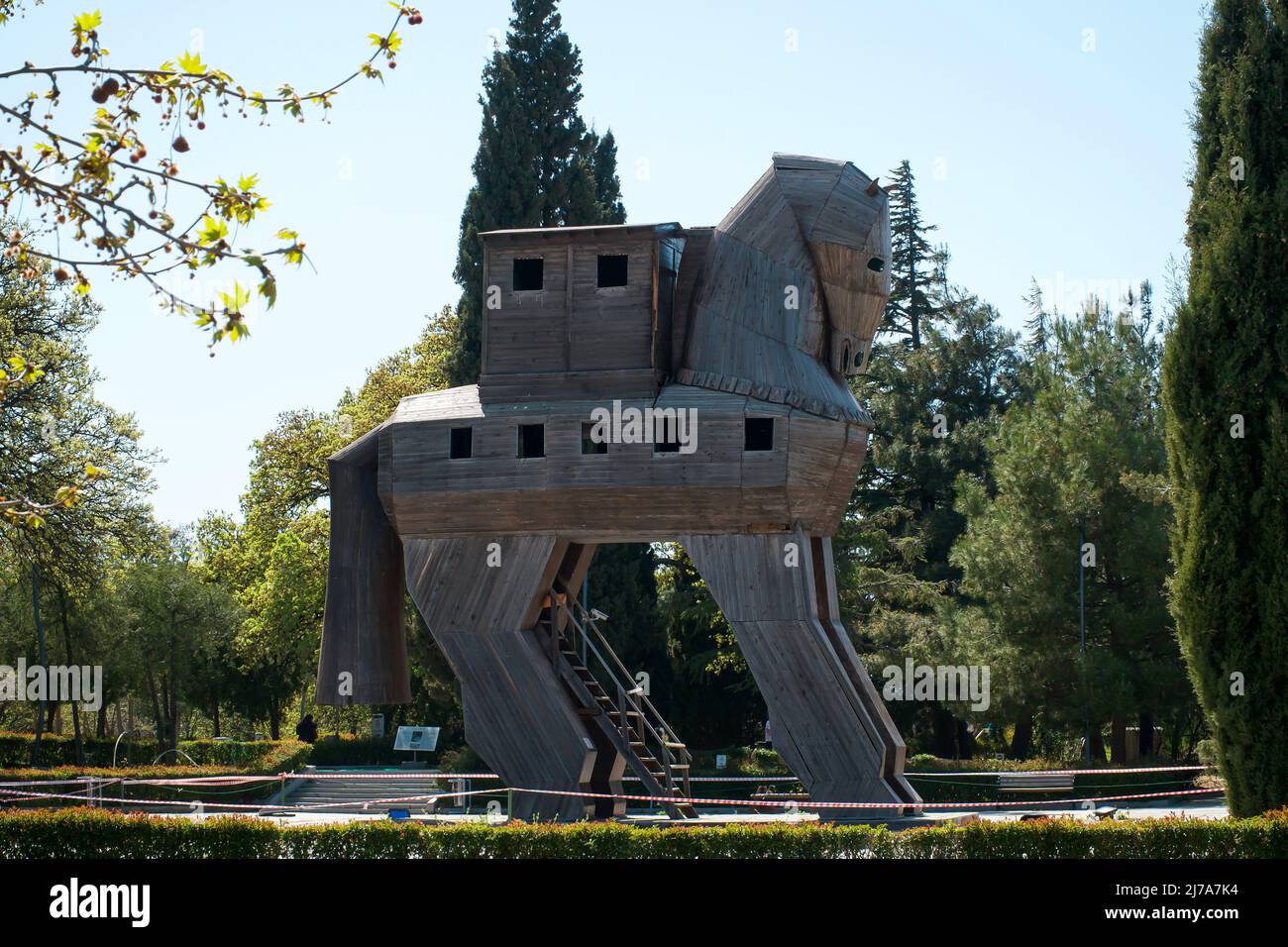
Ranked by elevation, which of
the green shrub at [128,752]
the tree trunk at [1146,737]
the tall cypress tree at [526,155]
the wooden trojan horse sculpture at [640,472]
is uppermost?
the tall cypress tree at [526,155]

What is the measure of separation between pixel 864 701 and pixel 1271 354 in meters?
7.38

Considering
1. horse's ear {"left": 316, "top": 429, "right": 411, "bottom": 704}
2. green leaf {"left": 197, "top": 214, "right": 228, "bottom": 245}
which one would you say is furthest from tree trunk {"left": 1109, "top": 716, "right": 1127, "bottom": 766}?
green leaf {"left": 197, "top": 214, "right": 228, "bottom": 245}

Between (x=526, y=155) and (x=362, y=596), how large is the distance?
65.4 ft

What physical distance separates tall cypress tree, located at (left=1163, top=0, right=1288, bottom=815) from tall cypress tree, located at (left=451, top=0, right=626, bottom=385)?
22.4m

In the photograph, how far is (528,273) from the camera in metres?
22.5

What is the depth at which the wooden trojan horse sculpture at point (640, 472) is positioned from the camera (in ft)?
68.2

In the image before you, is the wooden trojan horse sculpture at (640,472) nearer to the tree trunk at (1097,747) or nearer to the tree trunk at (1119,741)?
the tree trunk at (1119,741)

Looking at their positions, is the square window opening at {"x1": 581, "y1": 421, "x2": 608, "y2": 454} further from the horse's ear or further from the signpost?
the signpost

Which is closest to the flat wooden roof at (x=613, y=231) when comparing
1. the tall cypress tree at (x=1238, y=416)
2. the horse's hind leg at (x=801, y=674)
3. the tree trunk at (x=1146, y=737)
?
the horse's hind leg at (x=801, y=674)

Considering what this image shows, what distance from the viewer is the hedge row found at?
627 inches

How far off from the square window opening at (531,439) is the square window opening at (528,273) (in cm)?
217

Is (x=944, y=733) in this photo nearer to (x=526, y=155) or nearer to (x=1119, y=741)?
(x=1119, y=741)

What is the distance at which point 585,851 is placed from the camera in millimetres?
16672

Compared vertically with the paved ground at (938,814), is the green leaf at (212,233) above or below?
above
